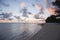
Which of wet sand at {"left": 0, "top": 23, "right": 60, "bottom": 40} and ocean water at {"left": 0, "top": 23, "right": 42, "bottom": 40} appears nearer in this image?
wet sand at {"left": 0, "top": 23, "right": 60, "bottom": 40}

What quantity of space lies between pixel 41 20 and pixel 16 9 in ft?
2.10

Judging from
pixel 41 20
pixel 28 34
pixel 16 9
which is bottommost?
pixel 28 34

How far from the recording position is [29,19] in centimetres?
414

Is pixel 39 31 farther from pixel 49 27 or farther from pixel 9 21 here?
pixel 9 21

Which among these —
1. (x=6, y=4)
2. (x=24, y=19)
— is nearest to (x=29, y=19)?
(x=24, y=19)

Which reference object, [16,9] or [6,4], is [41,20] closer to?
[16,9]

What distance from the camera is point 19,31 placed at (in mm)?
4238

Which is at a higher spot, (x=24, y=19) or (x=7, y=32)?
(x=24, y=19)

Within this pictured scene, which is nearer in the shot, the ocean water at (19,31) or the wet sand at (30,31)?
the wet sand at (30,31)

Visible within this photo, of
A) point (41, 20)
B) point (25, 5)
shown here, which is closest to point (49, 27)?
point (41, 20)

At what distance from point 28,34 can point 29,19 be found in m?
0.35

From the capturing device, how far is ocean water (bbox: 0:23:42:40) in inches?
161

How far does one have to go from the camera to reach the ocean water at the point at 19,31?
4087 millimetres

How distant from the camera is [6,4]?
13.7 ft
